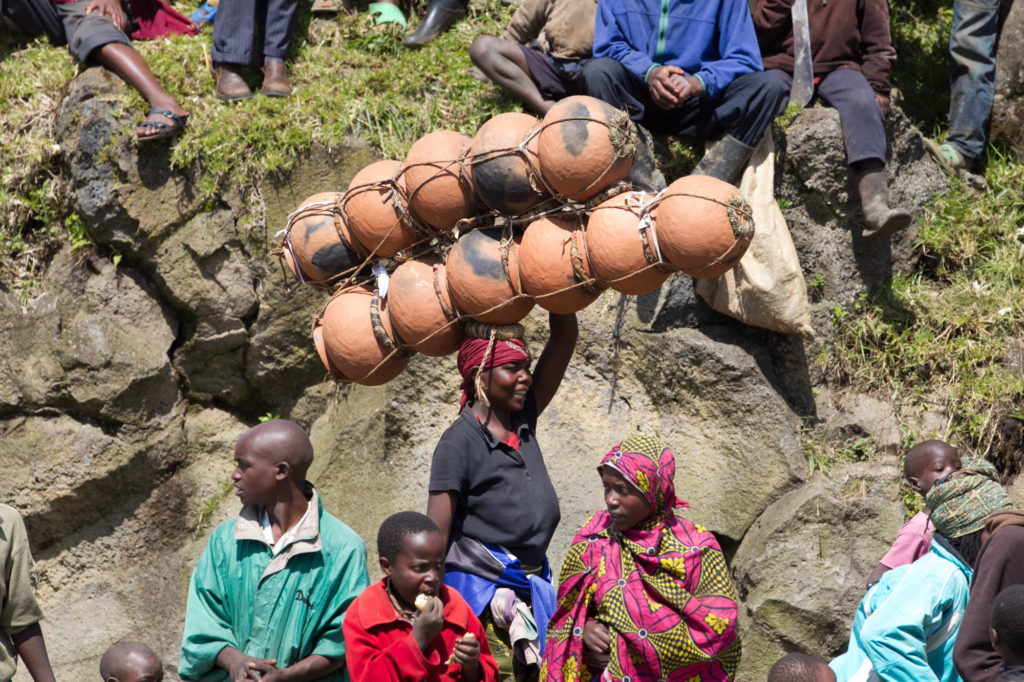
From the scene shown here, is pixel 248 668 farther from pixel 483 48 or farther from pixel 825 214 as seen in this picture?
pixel 825 214

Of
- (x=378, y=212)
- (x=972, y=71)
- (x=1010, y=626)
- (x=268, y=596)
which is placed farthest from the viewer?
(x=972, y=71)

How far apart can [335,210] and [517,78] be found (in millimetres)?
2290

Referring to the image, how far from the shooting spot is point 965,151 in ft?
21.4

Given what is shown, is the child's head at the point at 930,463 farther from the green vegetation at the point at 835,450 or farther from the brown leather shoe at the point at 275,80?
the brown leather shoe at the point at 275,80

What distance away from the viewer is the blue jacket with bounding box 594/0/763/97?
18.3 feet

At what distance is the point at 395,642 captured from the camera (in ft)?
11.4

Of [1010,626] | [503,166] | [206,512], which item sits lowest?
[206,512]

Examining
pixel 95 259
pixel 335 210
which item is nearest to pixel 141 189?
pixel 95 259

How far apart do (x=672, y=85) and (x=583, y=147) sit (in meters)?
2.01

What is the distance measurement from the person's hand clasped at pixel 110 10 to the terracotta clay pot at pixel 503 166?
3.84 m

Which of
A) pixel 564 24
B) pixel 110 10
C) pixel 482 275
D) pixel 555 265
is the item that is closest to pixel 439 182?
pixel 482 275

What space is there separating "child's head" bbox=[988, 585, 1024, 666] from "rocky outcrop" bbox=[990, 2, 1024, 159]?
165 inches

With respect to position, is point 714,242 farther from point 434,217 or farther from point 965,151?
point 965,151

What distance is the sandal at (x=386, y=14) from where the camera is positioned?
691 centimetres
